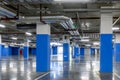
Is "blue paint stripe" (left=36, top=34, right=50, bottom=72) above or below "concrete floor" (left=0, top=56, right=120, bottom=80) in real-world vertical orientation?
above

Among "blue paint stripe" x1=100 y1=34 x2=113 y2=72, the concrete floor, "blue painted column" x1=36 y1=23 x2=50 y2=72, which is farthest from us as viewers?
"blue painted column" x1=36 y1=23 x2=50 y2=72

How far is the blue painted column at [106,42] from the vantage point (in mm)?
13758

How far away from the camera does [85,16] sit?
51.5ft

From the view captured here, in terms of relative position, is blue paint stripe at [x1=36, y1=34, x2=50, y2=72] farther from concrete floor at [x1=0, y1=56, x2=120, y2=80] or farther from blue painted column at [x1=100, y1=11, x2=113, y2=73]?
blue painted column at [x1=100, y1=11, x2=113, y2=73]

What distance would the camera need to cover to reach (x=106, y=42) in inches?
543

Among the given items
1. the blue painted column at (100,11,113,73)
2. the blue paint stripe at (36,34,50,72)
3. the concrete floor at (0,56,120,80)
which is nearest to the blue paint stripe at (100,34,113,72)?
the blue painted column at (100,11,113,73)

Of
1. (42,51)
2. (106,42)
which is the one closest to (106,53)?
(106,42)

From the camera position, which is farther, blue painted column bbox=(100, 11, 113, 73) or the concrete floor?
blue painted column bbox=(100, 11, 113, 73)

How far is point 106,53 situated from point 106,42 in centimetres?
69

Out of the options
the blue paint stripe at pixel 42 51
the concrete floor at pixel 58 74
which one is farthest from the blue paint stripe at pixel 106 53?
the blue paint stripe at pixel 42 51

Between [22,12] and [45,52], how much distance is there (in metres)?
3.01

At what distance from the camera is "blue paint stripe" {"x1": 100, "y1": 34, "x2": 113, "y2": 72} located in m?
13.8

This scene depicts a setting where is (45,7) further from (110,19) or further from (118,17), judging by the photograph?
(118,17)

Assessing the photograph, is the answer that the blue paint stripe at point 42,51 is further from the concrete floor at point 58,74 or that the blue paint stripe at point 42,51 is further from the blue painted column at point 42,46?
the concrete floor at point 58,74
